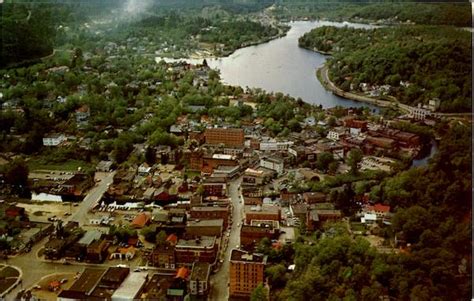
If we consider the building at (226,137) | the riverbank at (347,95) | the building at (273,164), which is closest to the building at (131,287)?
the building at (273,164)

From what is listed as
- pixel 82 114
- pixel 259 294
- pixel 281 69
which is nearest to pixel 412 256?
pixel 259 294

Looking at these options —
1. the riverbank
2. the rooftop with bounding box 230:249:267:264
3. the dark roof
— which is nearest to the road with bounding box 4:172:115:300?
the dark roof

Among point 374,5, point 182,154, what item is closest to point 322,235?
point 182,154

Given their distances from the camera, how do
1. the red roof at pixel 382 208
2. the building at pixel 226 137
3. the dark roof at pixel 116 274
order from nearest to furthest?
the dark roof at pixel 116 274 < the red roof at pixel 382 208 < the building at pixel 226 137

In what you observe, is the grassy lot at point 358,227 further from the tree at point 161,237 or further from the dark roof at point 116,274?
the dark roof at point 116,274

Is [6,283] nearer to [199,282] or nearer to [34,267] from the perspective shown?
[34,267]

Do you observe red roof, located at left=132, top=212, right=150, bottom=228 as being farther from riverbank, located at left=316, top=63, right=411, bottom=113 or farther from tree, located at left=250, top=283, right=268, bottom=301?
riverbank, located at left=316, top=63, right=411, bottom=113
